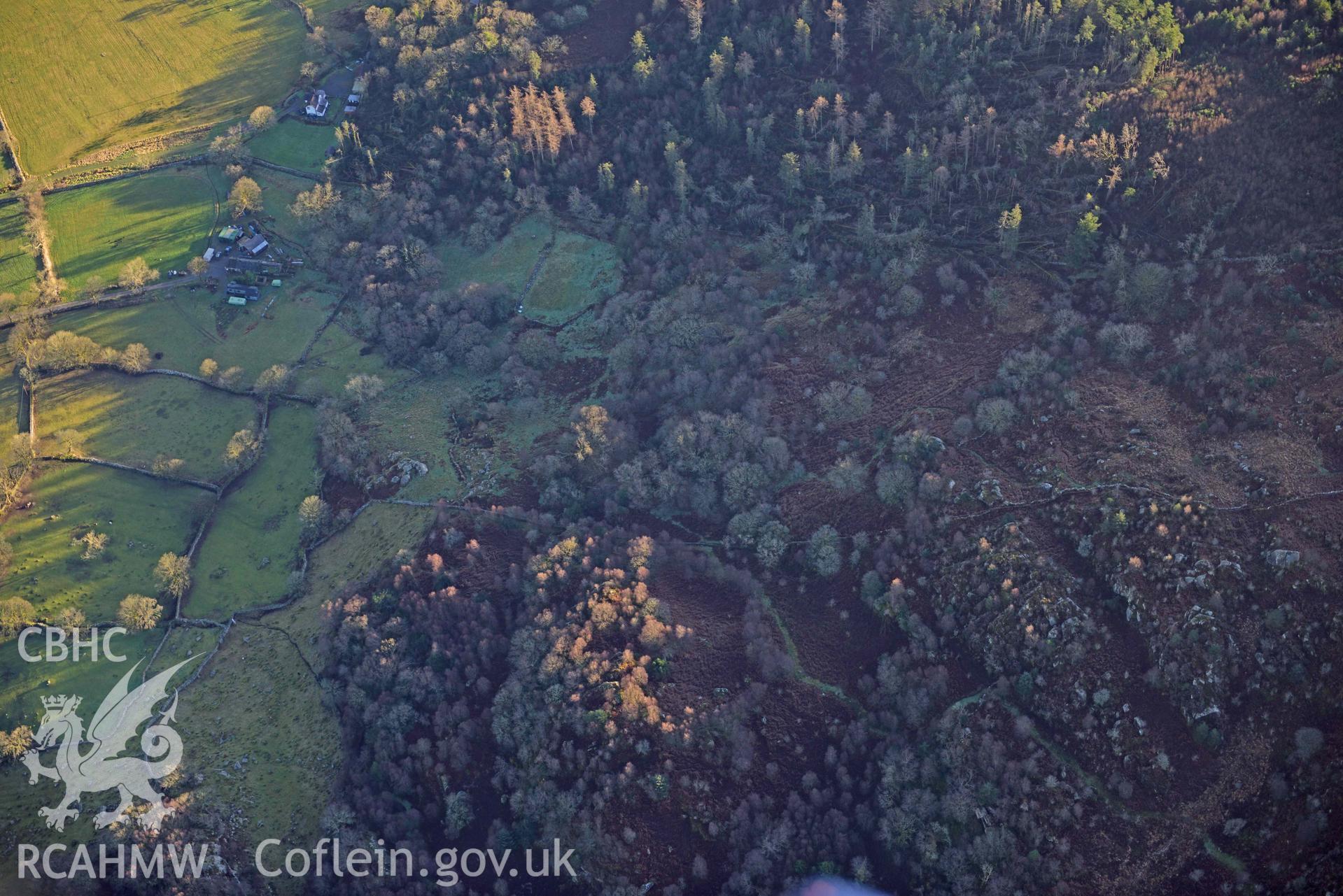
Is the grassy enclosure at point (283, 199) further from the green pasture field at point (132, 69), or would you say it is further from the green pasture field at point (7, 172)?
the green pasture field at point (7, 172)

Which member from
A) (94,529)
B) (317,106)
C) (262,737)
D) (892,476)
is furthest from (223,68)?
(892,476)

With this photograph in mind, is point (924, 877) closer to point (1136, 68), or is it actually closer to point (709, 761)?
point (709, 761)

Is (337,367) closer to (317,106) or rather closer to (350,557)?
(350,557)

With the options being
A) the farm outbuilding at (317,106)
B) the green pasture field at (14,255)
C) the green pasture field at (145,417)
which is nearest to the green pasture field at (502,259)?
the farm outbuilding at (317,106)

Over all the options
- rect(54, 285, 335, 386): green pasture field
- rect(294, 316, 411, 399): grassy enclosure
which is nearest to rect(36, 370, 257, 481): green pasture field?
rect(54, 285, 335, 386): green pasture field

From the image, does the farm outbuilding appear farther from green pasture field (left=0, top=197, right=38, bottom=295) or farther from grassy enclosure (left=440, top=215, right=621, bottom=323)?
green pasture field (left=0, top=197, right=38, bottom=295)
